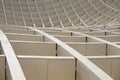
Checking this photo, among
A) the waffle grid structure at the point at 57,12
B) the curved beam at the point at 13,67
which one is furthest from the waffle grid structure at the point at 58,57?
the waffle grid structure at the point at 57,12

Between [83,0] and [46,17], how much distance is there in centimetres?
500

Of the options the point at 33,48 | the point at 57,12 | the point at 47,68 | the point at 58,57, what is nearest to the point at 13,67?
the point at 47,68

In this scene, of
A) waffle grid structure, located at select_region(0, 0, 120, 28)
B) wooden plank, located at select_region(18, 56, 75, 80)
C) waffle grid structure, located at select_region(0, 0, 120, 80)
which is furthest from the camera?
waffle grid structure, located at select_region(0, 0, 120, 28)

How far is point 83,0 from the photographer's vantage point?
3103cm

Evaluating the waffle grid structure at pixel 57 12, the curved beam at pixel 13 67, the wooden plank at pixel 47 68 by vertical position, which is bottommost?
the wooden plank at pixel 47 68

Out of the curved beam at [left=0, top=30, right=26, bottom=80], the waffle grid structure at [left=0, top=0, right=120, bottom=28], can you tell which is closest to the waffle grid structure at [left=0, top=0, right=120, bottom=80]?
the curved beam at [left=0, top=30, right=26, bottom=80]

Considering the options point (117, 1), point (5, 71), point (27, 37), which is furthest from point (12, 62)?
point (117, 1)

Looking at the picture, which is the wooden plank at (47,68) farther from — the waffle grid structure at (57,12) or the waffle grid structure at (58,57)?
the waffle grid structure at (57,12)

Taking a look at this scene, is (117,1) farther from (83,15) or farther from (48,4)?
(48,4)

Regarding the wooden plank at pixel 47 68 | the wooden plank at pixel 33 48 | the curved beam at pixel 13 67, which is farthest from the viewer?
the wooden plank at pixel 33 48

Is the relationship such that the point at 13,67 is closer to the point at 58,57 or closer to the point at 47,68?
the point at 47,68

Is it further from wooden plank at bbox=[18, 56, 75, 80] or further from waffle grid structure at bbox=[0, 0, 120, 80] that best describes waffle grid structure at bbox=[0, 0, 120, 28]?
wooden plank at bbox=[18, 56, 75, 80]

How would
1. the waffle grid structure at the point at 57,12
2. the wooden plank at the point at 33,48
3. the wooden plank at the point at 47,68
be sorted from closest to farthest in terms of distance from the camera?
the wooden plank at the point at 47,68 → the wooden plank at the point at 33,48 → the waffle grid structure at the point at 57,12

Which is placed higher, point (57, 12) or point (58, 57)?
point (57, 12)
